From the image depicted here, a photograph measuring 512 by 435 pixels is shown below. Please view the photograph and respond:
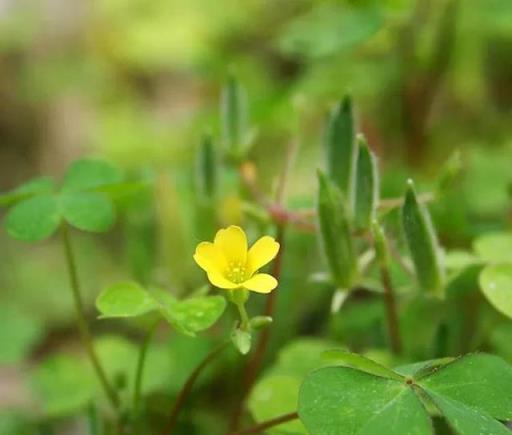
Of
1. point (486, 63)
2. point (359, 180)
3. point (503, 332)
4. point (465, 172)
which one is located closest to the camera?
point (359, 180)

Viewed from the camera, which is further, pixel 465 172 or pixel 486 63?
pixel 486 63

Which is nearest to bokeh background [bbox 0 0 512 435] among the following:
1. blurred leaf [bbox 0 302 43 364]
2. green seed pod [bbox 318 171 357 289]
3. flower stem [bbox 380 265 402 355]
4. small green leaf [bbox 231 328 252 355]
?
blurred leaf [bbox 0 302 43 364]

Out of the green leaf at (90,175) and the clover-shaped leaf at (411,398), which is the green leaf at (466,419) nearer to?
the clover-shaped leaf at (411,398)

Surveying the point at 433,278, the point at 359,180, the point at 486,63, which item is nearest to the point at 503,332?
the point at 433,278

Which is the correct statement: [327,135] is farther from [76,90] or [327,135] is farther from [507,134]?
[76,90]

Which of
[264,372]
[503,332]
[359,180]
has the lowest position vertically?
[264,372]
